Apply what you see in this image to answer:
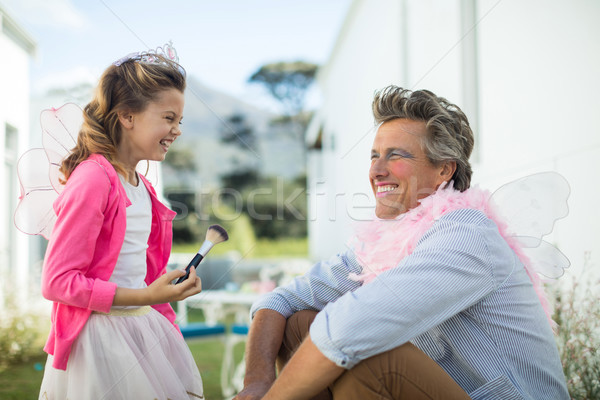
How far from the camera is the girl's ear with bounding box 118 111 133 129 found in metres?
1.42

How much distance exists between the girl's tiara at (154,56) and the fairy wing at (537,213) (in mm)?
1143

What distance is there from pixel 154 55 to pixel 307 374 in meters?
1.07

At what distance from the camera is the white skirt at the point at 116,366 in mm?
1231

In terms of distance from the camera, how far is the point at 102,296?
1198 millimetres

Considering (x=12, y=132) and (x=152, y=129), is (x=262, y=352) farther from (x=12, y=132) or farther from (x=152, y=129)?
(x=12, y=132)

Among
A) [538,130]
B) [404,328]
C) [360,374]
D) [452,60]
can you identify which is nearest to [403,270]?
[404,328]

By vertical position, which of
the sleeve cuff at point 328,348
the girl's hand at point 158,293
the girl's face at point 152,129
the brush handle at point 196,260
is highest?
the girl's face at point 152,129

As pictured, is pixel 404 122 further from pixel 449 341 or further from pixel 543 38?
pixel 543 38

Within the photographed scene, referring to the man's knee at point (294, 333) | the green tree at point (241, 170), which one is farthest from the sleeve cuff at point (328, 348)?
the green tree at point (241, 170)

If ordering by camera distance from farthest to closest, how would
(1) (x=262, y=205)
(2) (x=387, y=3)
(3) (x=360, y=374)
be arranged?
1. (1) (x=262, y=205)
2. (2) (x=387, y=3)
3. (3) (x=360, y=374)

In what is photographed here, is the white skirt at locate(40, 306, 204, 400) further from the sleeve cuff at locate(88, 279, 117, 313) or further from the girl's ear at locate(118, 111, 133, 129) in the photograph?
the girl's ear at locate(118, 111, 133, 129)

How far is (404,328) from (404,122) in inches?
31.8

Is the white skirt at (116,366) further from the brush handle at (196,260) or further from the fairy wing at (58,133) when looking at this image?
the fairy wing at (58,133)

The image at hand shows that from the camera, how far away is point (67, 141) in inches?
61.1
